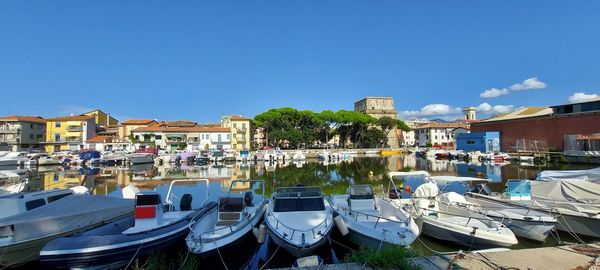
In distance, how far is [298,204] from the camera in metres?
11.0

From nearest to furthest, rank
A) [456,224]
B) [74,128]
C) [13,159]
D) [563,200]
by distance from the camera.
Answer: [456,224] → [563,200] → [13,159] → [74,128]

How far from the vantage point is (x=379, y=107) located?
118m

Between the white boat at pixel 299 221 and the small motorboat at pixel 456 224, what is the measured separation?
3.50m

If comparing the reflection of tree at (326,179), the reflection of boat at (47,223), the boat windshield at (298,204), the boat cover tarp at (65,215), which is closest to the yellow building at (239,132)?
the reflection of tree at (326,179)

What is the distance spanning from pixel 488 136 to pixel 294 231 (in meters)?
64.8

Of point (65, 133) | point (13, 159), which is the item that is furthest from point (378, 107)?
point (13, 159)

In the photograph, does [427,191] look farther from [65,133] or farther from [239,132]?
[65,133]

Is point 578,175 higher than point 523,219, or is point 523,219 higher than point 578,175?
point 578,175

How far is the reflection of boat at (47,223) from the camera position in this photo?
28.2 ft

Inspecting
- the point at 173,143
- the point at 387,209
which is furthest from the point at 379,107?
the point at 387,209

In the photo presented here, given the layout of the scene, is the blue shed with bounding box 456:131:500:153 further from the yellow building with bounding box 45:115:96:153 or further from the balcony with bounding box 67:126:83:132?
the balcony with bounding box 67:126:83:132

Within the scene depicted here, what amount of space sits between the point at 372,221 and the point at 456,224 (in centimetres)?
255

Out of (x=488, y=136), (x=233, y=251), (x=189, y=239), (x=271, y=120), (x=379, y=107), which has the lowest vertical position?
(x=233, y=251)

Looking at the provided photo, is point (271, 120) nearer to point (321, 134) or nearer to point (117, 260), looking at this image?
point (321, 134)
